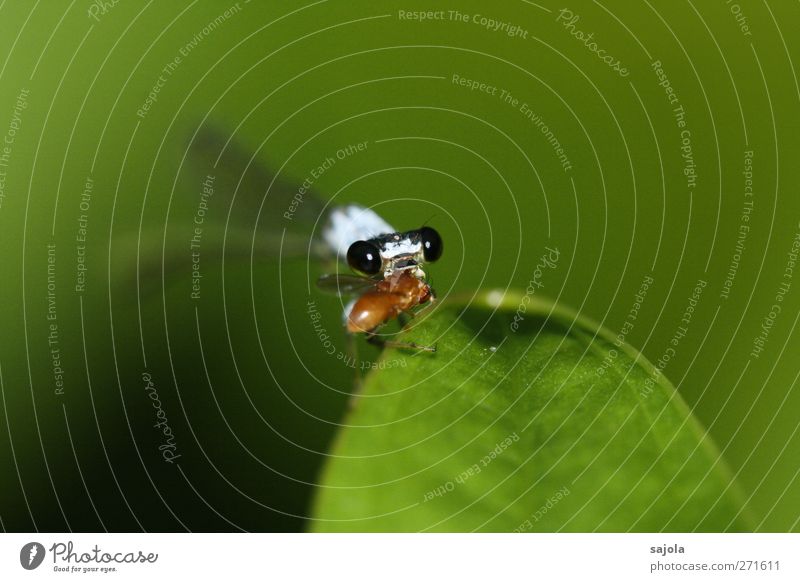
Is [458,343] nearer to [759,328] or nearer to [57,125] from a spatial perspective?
[759,328]

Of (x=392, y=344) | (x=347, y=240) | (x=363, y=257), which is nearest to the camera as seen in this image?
(x=392, y=344)

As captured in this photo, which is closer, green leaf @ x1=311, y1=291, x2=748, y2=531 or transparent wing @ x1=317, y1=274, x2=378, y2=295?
green leaf @ x1=311, y1=291, x2=748, y2=531

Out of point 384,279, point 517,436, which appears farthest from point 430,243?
point 517,436

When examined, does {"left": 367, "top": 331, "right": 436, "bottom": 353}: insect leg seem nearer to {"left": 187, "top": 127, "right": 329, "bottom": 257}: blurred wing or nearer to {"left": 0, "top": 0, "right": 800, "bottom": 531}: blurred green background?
{"left": 0, "top": 0, "right": 800, "bottom": 531}: blurred green background

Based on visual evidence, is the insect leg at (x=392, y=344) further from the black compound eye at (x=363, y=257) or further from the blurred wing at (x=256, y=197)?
the blurred wing at (x=256, y=197)

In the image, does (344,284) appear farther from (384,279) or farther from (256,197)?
(256,197)

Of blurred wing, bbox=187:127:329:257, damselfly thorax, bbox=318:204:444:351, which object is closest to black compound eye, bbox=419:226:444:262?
damselfly thorax, bbox=318:204:444:351
